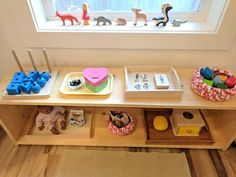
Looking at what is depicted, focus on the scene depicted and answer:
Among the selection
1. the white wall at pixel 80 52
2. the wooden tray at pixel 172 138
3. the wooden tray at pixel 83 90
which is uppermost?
the white wall at pixel 80 52

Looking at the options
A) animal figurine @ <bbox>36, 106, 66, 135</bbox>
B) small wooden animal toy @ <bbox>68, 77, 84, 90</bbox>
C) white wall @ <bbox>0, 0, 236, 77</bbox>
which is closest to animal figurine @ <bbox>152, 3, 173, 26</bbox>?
white wall @ <bbox>0, 0, 236, 77</bbox>

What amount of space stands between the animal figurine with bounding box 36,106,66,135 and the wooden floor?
12 cm

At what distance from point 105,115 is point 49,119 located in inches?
13.2

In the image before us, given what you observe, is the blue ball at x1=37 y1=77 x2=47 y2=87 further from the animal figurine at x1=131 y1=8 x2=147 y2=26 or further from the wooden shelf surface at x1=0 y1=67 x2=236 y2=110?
the animal figurine at x1=131 y1=8 x2=147 y2=26

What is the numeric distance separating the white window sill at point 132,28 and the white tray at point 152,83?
0.19 m

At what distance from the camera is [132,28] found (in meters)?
1.05

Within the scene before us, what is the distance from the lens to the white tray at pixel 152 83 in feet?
3.16

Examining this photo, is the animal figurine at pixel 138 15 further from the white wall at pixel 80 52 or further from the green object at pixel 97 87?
the green object at pixel 97 87

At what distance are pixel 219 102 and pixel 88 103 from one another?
61 cm

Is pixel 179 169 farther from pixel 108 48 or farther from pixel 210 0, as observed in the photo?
pixel 210 0

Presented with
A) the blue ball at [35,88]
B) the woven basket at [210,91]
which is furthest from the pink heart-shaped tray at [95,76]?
the woven basket at [210,91]

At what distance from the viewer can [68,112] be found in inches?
50.8

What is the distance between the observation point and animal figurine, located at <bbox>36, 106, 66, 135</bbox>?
1189 millimetres

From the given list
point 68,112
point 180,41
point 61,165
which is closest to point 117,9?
point 180,41
